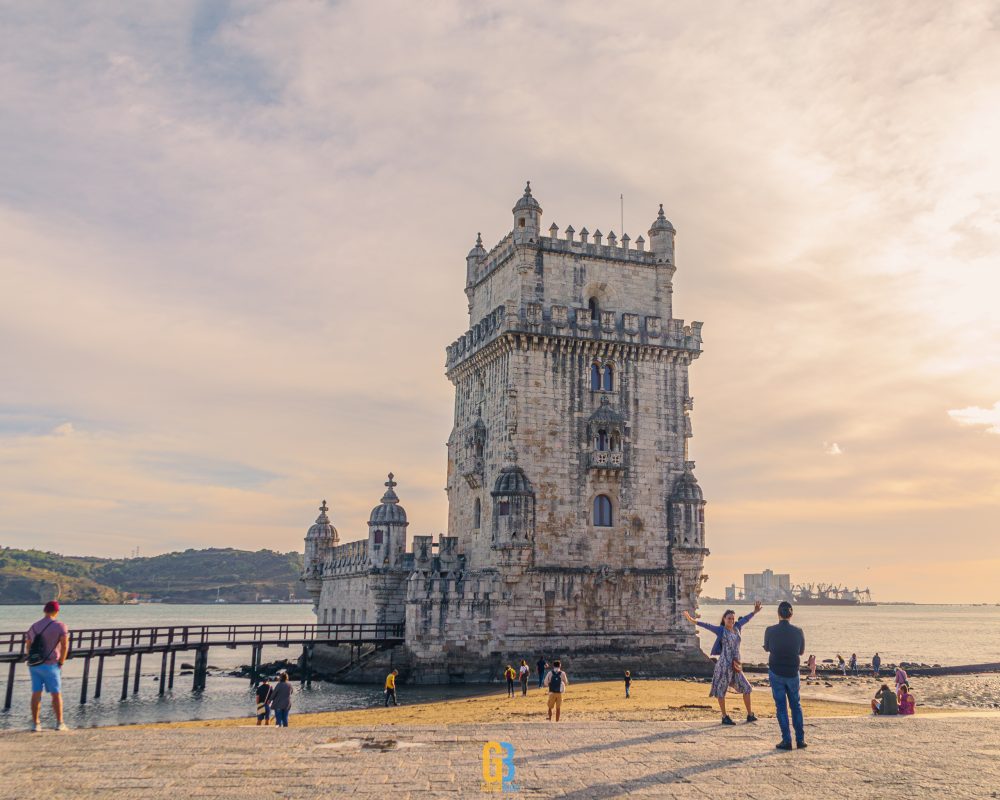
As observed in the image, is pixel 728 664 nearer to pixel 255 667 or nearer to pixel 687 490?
pixel 687 490

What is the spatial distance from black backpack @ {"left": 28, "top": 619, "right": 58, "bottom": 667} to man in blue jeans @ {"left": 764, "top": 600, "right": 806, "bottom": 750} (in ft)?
34.4

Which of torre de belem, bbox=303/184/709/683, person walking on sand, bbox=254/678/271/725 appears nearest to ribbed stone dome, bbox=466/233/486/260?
torre de belem, bbox=303/184/709/683

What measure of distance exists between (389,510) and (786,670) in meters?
35.4

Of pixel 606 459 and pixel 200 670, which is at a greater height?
pixel 606 459

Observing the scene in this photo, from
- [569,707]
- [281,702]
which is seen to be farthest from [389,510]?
[281,702]

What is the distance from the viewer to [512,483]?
4003cm

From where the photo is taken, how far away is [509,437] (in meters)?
40.9

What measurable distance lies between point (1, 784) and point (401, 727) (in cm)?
589

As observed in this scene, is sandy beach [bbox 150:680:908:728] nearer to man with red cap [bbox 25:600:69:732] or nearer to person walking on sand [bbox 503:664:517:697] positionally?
person walking on sand [bbox 503:664:517:697]

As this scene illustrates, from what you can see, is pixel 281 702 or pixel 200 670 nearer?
pixel 281 702

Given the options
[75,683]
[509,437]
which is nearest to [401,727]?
[509,437]

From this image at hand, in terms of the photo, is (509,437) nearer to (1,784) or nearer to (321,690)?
(321,690)

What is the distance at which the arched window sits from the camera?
4166cm

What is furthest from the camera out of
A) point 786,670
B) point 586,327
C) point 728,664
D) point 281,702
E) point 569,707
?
point 586,327
